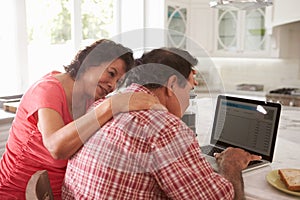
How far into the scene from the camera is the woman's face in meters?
1.24

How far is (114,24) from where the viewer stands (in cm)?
381

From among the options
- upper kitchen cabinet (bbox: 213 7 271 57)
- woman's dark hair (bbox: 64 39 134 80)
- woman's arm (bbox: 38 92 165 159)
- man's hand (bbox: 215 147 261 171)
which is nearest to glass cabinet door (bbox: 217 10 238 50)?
upper kitchen cabinet (bbox: 213 7 271 57)

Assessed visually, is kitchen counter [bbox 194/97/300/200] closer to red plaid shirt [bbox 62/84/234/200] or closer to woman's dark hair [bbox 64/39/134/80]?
red plaid shirt [bbox 62/84/234/200]

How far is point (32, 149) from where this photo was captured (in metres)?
1.25

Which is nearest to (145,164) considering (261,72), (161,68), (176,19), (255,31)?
(161,68)

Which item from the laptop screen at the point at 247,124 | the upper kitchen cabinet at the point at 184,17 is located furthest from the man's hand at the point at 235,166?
the upper kitchen cabinet at the point at 184,17

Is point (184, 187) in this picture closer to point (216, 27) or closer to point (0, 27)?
point (0, 27)

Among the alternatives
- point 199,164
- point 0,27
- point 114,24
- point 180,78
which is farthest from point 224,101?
point 114,24

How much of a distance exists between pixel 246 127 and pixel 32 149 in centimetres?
84

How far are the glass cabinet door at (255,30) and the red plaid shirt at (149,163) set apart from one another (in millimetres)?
3659

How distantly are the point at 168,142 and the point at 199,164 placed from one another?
0.11 m

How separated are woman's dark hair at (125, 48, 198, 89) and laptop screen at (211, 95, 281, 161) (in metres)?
0.43

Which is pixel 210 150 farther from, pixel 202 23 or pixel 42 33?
pixel 202 23

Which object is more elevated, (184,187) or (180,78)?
(180,78)
